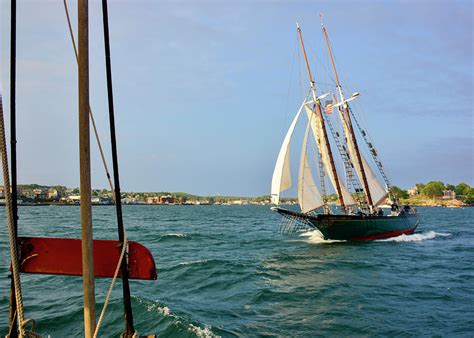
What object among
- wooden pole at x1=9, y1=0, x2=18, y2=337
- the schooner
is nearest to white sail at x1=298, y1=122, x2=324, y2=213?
the schooner

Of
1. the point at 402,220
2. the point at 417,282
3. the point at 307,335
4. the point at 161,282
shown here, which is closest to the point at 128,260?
the point at 307,335

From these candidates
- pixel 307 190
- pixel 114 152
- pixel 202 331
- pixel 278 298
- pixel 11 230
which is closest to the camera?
pixel 11 230

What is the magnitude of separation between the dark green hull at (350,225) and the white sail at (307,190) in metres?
1.00

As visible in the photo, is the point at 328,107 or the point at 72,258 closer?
the point at 72,258

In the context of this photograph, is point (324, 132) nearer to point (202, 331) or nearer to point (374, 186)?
point (374, 186)

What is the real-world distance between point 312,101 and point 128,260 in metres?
39.6

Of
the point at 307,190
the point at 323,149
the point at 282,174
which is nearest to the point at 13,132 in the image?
the point at 282,174

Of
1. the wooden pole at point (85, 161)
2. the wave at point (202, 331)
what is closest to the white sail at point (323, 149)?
the wave at point (202, 331)

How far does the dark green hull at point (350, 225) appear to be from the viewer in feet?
122

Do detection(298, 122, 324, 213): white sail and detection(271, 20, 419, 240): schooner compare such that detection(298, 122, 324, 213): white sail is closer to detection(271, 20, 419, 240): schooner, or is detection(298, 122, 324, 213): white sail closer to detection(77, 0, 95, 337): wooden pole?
detection(271, 20, 419, 240): schooner

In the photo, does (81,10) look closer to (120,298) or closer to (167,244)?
(120,298)

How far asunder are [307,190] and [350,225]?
4948mm

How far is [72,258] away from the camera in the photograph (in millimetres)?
4297

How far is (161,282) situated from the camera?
1842cm
